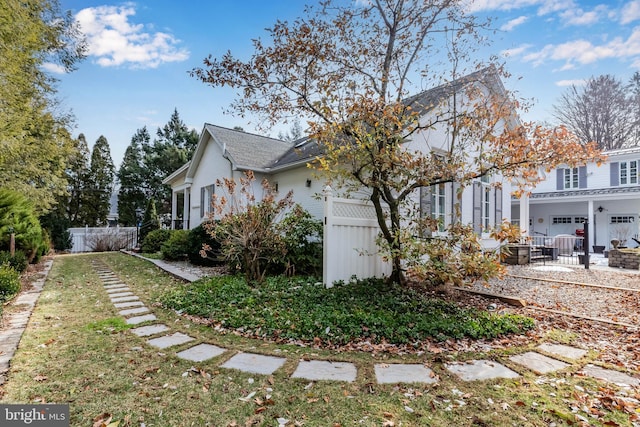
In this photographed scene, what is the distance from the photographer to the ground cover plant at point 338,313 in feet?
12.7

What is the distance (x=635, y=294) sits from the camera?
6.36 metres

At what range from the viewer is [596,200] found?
16.3 metres

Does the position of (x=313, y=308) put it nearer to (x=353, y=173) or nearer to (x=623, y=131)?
(x=353, y=173)

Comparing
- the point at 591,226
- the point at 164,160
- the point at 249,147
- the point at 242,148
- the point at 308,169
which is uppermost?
the point at 164,160

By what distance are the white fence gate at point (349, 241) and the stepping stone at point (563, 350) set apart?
2.89 metres

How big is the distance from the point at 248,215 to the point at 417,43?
467cm

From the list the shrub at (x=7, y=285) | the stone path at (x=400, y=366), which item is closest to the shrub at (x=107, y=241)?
the shrub at (x=7, y=285)

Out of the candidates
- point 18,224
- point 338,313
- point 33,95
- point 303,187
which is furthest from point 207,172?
point 338,313

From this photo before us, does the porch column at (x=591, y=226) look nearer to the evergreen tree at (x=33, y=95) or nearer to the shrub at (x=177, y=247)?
the shrub at (x=177, y=247)

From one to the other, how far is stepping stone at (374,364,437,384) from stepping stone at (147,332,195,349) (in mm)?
2205

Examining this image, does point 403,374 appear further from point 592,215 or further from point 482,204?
point 592,215

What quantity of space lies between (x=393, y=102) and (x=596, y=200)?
1645cm

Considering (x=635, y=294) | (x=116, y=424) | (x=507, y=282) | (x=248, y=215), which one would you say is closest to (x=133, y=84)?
(x=248, y=215)

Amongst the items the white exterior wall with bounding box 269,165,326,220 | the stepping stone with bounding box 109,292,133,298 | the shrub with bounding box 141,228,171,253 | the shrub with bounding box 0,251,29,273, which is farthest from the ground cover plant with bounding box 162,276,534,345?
the shrub with bounding box 141,228,171,253
